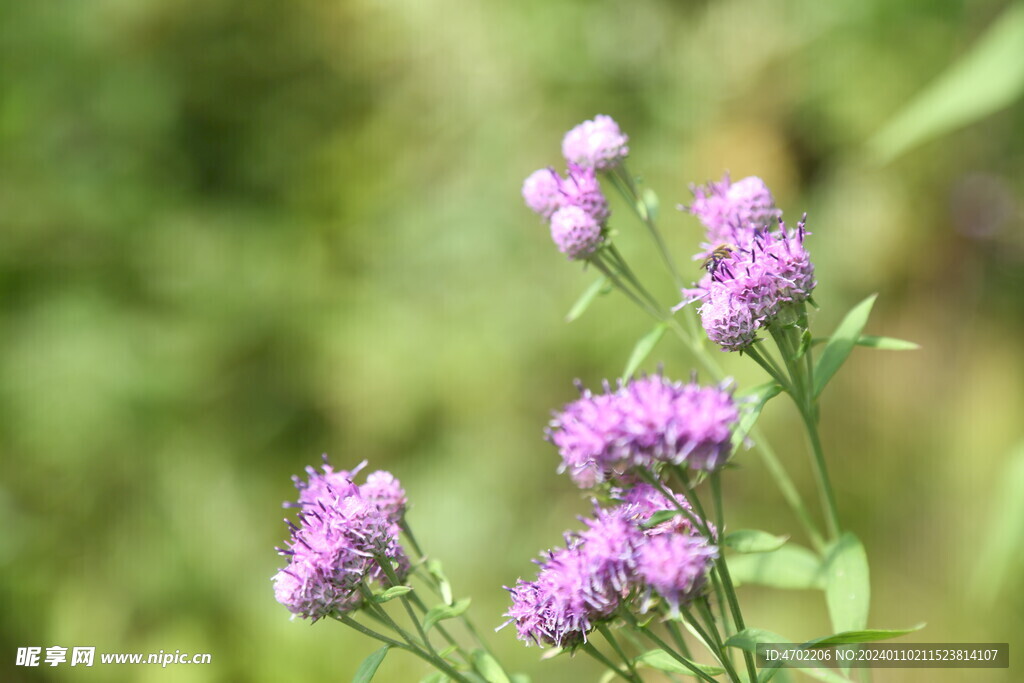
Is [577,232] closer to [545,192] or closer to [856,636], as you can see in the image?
[545,192]

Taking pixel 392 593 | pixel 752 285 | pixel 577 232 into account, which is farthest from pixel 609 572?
pixel 577 232

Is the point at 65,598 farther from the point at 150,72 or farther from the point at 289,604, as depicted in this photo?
the point at 289,604

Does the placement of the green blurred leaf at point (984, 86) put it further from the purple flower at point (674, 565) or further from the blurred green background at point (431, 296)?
the blurred green background at point (431, 296)

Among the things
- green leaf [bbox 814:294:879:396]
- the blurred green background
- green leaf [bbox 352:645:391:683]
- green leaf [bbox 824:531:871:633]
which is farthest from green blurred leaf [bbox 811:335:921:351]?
the blurred green background

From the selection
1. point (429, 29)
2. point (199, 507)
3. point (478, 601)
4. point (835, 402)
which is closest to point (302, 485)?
point (478, 601)

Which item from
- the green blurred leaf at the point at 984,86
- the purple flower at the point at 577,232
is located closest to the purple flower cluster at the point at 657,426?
the purple flower at the point at 577,232

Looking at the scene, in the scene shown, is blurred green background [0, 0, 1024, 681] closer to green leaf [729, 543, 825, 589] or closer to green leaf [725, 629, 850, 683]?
green leaf [729, 543, 825, 589]
